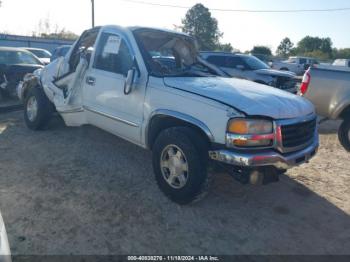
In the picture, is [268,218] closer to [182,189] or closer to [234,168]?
[234,168]

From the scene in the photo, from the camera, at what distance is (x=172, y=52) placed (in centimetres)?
503

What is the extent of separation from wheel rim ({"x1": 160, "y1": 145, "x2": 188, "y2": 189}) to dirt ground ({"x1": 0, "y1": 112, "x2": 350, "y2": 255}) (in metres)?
0.27

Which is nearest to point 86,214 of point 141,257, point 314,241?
point 141,257

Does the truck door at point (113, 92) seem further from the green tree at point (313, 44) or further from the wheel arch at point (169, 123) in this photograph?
the green tree at point (313, 44)

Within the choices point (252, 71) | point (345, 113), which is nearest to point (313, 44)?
point (252, 71)

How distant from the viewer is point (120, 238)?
295 centimetres

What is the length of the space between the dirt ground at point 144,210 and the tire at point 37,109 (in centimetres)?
83

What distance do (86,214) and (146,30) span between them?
2536 millimetres

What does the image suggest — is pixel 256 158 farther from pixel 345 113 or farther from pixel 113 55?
pixel 345 113

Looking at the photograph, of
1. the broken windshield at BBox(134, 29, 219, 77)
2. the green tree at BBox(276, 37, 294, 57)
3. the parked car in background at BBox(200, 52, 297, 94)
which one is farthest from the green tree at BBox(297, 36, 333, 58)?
the broken windshield at BBox(134, 29, 219, 77)

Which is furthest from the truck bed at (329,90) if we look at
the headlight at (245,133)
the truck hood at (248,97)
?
the headlight at (245,133)

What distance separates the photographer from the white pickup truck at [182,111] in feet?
10.2

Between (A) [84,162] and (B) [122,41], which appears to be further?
(A) [84,162]

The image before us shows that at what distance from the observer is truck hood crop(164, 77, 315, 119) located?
316 centimetres
